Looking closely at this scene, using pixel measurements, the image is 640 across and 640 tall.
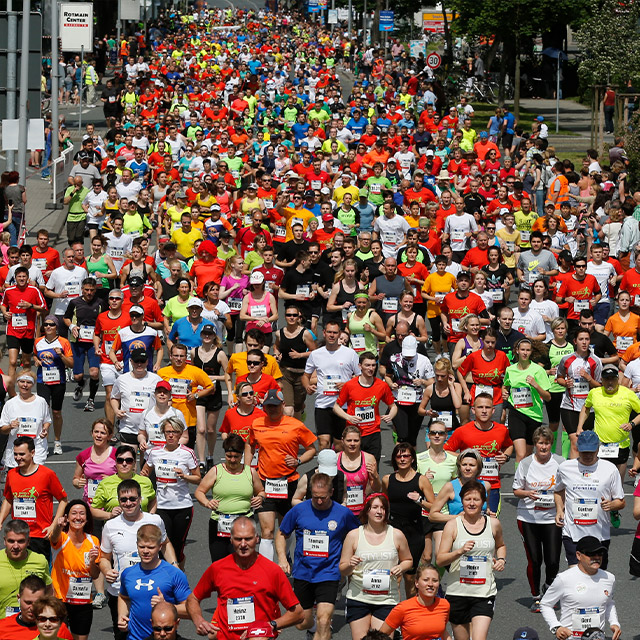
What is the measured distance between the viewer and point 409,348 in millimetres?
15484

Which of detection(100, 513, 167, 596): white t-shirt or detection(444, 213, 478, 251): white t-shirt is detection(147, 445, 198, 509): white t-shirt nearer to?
detection(100, 513, 167, 596): white t-shirt

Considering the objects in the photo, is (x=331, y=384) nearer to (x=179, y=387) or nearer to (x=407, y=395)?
(x=407, y=395)

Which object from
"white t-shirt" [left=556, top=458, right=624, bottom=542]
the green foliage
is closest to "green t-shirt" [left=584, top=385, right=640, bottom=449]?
"white t-shirt" [left=556, top=458, right=624, bottom=542]

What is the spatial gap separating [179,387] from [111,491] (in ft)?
10.4

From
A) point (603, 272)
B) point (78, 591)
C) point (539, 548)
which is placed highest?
point (603, 272)

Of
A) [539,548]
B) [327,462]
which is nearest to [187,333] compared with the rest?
A: [327,462]

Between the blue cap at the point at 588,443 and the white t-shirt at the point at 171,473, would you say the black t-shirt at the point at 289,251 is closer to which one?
the white t-shirt at the point at 171,473

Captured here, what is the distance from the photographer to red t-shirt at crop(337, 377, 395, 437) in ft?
47.8

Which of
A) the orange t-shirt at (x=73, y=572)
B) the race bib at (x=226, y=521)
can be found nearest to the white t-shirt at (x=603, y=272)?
the race bib at (x=226, y=521)

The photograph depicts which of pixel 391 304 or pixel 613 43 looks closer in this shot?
pixel 391 304

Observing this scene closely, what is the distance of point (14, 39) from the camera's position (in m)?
27.1

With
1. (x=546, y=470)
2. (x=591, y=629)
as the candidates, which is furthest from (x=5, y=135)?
(x=591, y=629)

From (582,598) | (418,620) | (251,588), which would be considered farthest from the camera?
(582,598)

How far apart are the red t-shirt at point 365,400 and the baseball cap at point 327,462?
2.71 meters
